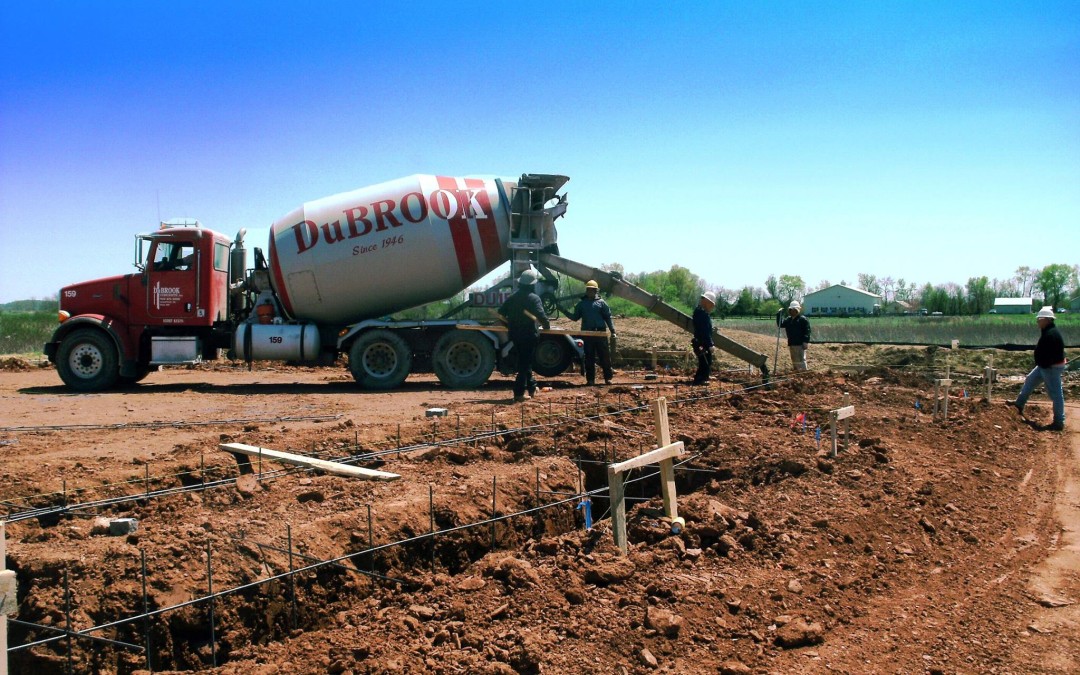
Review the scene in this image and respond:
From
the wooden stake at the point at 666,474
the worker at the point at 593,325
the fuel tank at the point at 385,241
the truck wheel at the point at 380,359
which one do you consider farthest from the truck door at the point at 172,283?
the wooden stake at the point at 666,474

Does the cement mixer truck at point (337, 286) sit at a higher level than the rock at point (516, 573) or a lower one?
higher

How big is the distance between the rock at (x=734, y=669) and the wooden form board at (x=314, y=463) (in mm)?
3235

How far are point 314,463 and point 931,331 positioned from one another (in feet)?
75.8

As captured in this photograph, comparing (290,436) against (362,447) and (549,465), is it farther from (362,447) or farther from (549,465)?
(549,465)

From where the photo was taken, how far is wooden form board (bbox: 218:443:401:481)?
638 centimetres

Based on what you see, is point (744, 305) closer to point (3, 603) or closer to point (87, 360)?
point (87, 360)

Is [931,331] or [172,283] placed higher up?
[172,283]

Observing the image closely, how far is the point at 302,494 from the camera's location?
589 cm

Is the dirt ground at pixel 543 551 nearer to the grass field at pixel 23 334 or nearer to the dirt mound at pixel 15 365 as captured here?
the dirt mound at pixel 15 365

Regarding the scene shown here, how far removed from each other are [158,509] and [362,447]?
2.27 meters

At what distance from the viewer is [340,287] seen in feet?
43.5

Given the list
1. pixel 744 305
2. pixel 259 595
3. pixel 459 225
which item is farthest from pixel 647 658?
pixel 744 305

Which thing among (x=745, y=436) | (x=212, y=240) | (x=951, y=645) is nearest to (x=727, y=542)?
(x=951, y=645)

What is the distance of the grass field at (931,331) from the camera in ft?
76.3
